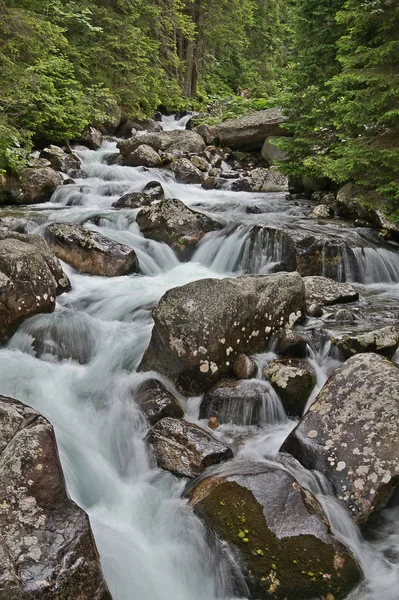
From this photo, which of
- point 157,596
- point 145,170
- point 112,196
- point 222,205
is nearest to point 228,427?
point 157,596

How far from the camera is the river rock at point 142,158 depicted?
610 inches

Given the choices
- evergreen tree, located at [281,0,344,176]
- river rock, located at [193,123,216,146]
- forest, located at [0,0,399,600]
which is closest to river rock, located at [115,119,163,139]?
river rock, located at [193,123,216,146]

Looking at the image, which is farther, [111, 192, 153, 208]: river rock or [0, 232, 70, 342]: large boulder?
[111, 192, 153, 208]: river rock

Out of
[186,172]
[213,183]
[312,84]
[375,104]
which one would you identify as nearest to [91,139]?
[186,172]

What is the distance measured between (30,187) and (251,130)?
9.18 m

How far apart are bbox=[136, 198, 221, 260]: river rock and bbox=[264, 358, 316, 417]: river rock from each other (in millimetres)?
4671

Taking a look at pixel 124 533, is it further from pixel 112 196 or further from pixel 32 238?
pixel 112 196

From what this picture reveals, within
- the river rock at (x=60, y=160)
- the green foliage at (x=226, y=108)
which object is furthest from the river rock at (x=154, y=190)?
the green foliage at (x=226, y=108)

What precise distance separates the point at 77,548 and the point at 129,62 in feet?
64.9

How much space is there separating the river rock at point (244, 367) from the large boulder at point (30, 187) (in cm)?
829

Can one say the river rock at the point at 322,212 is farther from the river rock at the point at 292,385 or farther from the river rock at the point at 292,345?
the river rock at the point at 292,385

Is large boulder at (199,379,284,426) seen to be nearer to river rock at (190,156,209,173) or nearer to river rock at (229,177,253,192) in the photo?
river rock at (229,177,253,192)

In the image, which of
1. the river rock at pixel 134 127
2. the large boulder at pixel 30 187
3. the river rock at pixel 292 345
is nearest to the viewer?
the river rock at pixel 292 345

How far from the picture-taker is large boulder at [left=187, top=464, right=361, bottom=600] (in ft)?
10.9
